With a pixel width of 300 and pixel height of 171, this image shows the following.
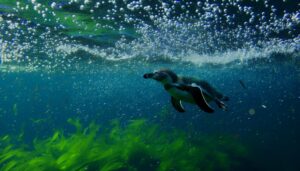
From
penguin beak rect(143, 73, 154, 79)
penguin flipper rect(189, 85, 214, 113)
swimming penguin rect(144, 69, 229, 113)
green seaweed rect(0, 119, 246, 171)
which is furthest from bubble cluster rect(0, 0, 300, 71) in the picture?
penguin flipper rect(189, 85, 214, 113)

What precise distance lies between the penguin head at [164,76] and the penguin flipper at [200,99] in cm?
25

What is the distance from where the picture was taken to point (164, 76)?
2436mm

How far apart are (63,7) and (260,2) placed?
314 inches

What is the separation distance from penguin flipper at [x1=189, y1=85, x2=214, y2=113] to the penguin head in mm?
246

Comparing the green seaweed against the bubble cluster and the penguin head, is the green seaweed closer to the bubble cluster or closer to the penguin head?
the bubble cluster

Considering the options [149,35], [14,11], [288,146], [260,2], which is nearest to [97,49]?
[149,35]

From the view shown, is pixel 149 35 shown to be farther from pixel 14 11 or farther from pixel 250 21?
pixel 14 11

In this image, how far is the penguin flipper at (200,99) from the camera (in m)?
2.16

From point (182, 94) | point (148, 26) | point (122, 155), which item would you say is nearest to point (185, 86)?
point (182, 94)

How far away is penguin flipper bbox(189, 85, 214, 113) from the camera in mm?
2156

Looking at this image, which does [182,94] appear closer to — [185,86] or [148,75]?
[185,86]

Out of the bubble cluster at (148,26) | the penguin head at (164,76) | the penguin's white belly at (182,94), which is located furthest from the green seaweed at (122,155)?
the penguin head at (164,76)

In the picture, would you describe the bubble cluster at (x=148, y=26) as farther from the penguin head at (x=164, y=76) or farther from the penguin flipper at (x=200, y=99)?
the penguin flipper at (x=200, y=99)

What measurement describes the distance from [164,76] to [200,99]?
16.3 inches
